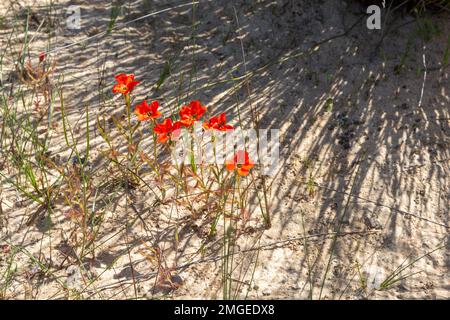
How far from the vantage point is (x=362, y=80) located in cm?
313

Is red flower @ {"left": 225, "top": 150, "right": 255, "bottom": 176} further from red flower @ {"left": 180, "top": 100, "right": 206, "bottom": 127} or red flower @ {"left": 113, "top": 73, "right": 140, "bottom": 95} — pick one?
red flower @ {"left": 113, "top": 73, "right": 140, "bottom": 95}

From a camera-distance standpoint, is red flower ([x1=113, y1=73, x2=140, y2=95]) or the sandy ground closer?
the sandy ground

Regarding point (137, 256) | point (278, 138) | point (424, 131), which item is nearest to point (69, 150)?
point (137, 256)

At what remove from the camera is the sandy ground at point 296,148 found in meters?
2.34

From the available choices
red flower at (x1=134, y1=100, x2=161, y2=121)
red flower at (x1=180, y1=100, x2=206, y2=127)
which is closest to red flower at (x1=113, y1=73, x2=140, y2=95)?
red flower at (x1=134, y1=100, x2=161, y2=121)

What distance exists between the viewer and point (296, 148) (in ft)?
9.41

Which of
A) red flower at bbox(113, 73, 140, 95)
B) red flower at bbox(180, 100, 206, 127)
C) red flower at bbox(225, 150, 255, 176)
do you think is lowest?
red flower at bbox(225, 150, 255, 176)

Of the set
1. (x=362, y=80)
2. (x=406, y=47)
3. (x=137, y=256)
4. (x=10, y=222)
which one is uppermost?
(x=406, y=47)

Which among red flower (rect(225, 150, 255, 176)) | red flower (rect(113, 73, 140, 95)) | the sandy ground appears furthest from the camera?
red flower (rect(113, 73, 140, 95))

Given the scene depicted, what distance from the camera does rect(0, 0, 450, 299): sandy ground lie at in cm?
234

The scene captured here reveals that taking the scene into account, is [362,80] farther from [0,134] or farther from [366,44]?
[0,134]

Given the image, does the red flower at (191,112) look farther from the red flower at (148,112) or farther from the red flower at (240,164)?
the red flower at (240,164)

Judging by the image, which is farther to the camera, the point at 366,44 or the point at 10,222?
the point at 366,44

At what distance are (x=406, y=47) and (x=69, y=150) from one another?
Answer: 1865mm
